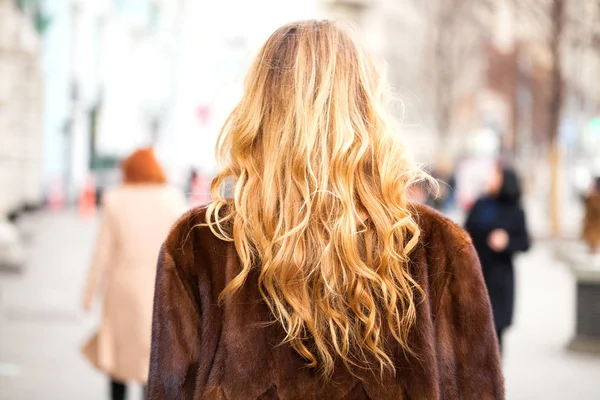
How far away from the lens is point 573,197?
49.4 metres

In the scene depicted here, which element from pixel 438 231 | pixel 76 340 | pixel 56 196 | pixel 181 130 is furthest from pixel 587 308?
pixel 181 130

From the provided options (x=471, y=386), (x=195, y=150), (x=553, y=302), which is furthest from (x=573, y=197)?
(x=471, y=386)

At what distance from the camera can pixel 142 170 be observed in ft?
20.4

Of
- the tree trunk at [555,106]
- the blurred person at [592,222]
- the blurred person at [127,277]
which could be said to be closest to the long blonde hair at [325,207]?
the blurred person at [127,277]

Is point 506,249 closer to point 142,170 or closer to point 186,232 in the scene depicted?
point 142,170

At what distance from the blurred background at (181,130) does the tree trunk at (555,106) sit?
0.05 m

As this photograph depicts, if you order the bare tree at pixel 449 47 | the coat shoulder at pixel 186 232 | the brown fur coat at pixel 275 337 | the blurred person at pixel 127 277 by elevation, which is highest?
the bare tree at pixel 449 47

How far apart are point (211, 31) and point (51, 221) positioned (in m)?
17.2

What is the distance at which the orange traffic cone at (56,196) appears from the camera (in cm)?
2769

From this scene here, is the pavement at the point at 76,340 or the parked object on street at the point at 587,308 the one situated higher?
the parked object on street at the point at 587,308

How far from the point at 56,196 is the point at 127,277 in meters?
22.5

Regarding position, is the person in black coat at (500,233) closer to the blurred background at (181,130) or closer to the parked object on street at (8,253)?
the blurred background at (181,130)

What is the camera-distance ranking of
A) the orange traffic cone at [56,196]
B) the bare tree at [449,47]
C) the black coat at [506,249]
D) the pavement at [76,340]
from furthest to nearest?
the bare tree at [449,47]
the orange traffic cone at [56,196]
the pavement at [76,340]
the black coat at [506,249]

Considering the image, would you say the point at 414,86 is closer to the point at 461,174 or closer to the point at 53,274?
the point at 461,174
